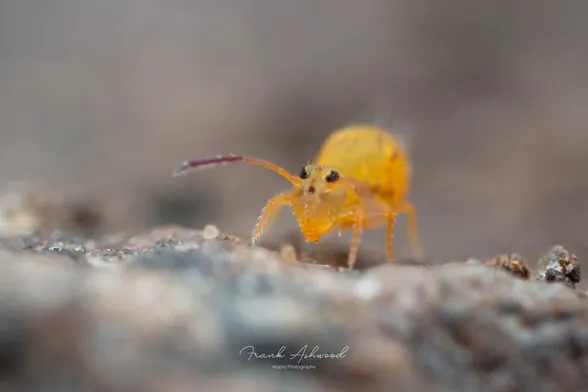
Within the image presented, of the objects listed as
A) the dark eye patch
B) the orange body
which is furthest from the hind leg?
the dark eye patch

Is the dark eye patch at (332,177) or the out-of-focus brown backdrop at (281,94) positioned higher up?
the out-of-focus brown backdrop at (281,94)

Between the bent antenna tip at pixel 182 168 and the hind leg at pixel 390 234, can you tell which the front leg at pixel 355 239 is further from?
the bent antenna tip at pixel 182 168
